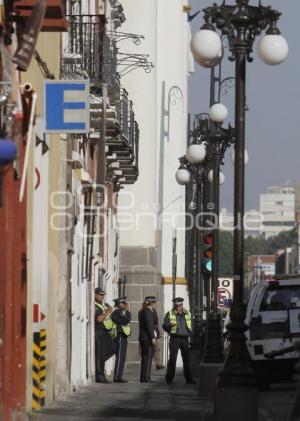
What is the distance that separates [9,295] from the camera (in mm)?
17469

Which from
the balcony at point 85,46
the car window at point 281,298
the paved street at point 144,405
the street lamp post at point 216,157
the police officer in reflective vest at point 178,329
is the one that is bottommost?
the paved street at point 144,405

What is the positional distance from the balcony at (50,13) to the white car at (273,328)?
12008mm

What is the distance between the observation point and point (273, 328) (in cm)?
2975

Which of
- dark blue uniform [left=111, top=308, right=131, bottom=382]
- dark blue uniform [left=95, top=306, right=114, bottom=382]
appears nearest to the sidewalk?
dark blue uniform [left=95, top=306, right=114, bottom=382]

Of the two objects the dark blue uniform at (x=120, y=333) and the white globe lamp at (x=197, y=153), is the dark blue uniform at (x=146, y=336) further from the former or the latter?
the white globe lamp at (x=197, y=153)

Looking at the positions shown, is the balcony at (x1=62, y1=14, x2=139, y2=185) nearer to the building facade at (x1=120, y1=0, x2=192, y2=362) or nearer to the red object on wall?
the red object on wall

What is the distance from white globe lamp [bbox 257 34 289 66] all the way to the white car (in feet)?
33.9

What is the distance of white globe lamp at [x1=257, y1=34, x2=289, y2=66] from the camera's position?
63.3 ft

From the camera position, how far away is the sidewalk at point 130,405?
20250mm

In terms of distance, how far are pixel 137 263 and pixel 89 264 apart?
17218mm

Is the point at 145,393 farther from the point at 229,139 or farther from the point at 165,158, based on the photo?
the point at 165,158

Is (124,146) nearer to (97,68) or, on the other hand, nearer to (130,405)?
(97,68)

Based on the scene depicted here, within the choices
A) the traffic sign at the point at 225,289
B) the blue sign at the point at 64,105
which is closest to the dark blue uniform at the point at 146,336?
the blue sign at the point at 64,105

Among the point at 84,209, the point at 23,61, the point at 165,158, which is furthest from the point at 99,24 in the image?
the point at 165,158
